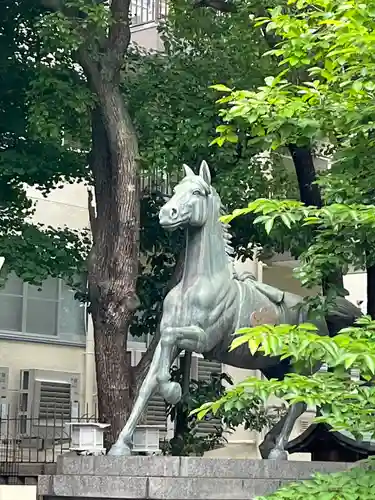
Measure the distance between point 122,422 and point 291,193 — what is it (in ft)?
19.4

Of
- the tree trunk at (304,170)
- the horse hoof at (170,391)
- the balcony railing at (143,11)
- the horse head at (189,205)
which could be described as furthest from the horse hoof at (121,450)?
the balcony railing at (143,11)

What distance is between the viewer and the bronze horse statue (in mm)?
10016

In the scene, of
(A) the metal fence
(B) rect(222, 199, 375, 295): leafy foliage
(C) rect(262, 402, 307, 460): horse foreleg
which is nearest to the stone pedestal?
(C) rect(262, 402, 307, 460): horse foreleg

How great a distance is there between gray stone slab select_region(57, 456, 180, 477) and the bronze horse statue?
0.76 feet

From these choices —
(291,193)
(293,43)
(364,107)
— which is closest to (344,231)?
(364,107)

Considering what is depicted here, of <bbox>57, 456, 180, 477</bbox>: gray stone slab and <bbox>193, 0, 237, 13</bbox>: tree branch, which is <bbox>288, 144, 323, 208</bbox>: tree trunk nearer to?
<bbox>193, 0, 237, 13</bbox>: tree branch

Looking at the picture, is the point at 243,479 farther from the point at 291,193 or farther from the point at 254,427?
the point at 291,193

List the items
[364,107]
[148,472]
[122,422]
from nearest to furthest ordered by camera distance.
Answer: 1. [364,107]
2. [148,472]
3. [122,422]

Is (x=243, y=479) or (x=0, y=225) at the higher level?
(x=0, y=225)

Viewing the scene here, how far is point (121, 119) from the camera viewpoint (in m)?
14.9

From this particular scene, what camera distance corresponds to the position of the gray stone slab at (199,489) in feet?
29.7

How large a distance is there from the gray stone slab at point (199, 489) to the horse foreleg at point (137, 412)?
28.3 inches

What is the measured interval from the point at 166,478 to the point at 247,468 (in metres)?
0.81

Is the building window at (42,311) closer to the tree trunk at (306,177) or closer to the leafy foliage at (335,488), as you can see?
the tree trunk at (306,177)
